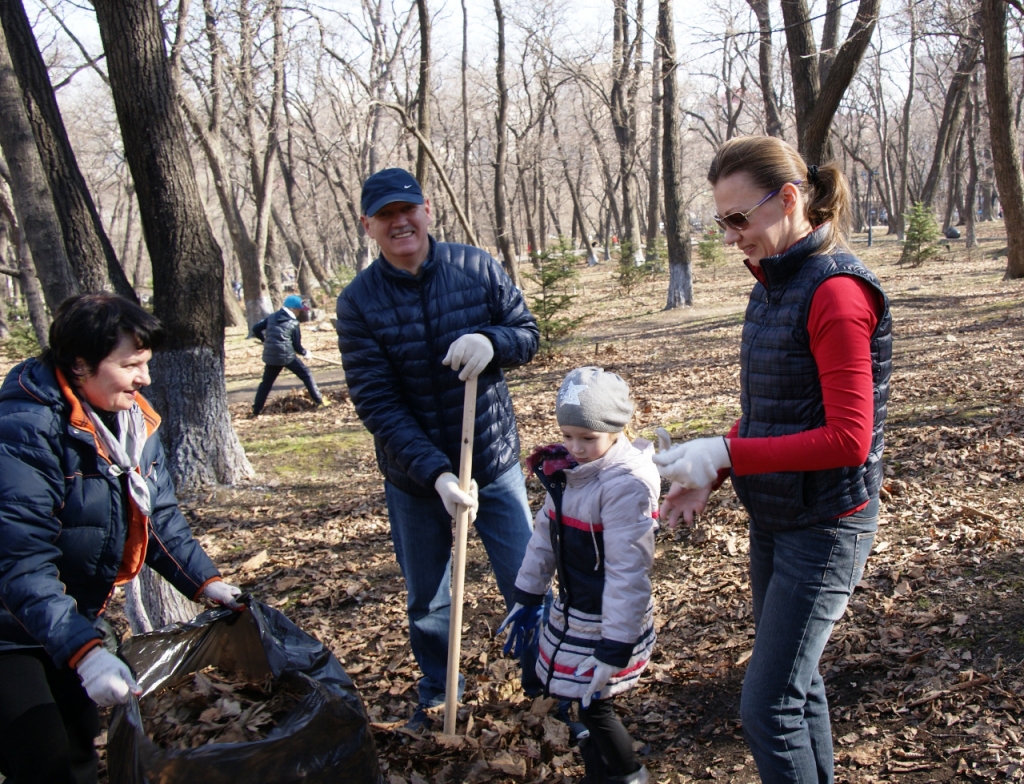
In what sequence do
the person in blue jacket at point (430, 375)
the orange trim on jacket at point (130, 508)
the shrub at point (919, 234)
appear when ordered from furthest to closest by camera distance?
1. the shrub at point (919, 234)
2. the person in blue jacket at point (430, 375)
3. the orange trim on jacket at point (130, 508)

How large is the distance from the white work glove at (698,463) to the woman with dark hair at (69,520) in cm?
155

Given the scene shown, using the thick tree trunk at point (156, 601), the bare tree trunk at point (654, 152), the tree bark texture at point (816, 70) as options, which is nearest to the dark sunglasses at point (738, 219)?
the thick tree trunk at point (156, 601)

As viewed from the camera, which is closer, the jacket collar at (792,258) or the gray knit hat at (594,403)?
the jacket collar at (792,258)

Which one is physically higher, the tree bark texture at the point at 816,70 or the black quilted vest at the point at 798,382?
the tree bark texture at the point at 816,70

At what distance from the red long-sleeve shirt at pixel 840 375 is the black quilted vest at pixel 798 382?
0.04 m

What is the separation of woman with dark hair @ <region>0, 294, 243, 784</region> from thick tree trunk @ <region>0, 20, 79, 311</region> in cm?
246

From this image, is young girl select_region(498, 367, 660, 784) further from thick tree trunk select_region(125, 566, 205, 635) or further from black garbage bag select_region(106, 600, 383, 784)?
thick tree trunk select_region(125, 566, 205, 635)

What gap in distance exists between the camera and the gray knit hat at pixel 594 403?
Result: 239cm

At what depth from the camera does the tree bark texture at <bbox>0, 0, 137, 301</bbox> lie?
4.84m

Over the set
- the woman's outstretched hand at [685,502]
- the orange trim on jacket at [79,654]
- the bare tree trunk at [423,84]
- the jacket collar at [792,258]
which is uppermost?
the bare tree trunk at [423,84]

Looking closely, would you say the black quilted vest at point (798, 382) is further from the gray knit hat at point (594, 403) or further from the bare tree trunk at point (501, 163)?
the bare tree trunk at point (501, 163)

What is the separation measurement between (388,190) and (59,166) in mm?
3277

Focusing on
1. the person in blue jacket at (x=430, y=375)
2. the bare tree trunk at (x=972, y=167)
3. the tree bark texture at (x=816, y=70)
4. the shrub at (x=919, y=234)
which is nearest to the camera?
the person in blue jacket at (x=430, y=375)

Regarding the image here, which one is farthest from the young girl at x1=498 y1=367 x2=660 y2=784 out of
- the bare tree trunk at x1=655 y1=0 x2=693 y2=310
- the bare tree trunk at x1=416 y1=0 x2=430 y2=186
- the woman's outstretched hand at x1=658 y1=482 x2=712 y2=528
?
the bare tree trunk at x1=655 y1=0 x2=693 y2=310
